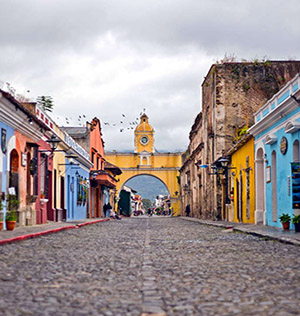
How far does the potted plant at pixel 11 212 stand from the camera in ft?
40.5

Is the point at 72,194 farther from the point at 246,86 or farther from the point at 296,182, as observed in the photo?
the point at 296,182

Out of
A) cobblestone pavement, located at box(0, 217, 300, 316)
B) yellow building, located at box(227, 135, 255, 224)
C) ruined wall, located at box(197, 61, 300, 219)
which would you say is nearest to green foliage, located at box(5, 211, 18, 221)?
cobblestone pavement, located at box(0, 217, 300, 316)

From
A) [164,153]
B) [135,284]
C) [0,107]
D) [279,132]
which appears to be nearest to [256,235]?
[279,132]

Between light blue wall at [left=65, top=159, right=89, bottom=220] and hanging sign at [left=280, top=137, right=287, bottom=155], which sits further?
light blue wall at [left=65, top=159, right=89, bottom=220]

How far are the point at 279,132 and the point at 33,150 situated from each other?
760 centimetres

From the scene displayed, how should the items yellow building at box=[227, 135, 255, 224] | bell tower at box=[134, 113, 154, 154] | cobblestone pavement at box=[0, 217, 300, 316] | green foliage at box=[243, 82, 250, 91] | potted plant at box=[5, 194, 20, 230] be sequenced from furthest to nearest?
bell tower at box=[134, 113, 154, 154] < green foliage at box=[243, 82, 250, 91] < yellow building at box=[227, 135, 255, 224] < potted plant at box=[5, 194, 20, 230] < cobblestone pavement at box=[0, 217, 300, 316]

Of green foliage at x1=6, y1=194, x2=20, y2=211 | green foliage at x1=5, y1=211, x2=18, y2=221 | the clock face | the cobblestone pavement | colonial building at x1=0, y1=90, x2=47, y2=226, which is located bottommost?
the cobblestone pavement

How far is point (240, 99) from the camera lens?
1050 inches

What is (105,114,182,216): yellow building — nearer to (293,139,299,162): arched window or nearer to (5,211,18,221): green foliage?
(293,139,299,162): arched window

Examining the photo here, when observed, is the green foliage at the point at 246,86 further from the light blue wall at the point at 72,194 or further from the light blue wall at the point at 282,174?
the light blue wall at the point at 282,174

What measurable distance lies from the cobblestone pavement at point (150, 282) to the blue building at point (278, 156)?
6.29 metres

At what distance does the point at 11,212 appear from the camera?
1267cm

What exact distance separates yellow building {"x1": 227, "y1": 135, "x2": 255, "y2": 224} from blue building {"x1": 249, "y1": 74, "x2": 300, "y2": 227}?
0.94m

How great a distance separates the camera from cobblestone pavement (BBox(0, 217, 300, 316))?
368cm
